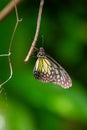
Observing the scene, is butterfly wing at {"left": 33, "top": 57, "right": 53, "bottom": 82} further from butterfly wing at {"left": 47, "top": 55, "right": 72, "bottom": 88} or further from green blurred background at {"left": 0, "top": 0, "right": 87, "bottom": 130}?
green blurred background at {"left": 0, "top": 0, "right": 87, "bottom": 130}

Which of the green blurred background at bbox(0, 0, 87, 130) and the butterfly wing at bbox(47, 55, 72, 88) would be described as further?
the green blurred background at bbox(0, 0, 87, 130)

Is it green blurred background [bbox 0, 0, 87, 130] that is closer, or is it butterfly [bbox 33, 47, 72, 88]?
butterfly [bbox 33, 47, 72, 88]

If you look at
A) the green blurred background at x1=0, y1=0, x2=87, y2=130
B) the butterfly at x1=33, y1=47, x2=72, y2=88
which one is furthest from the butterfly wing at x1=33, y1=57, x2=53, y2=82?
the green blurred background at x1=0, y1=0, x2=87, y2=130

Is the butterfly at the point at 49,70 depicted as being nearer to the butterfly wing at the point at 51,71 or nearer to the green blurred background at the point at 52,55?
the butterfly wing at the point at 51,71

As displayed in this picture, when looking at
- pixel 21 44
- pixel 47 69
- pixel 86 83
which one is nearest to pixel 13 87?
pixel 21 44

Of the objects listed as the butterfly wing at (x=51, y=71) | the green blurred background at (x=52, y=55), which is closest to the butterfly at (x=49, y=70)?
the butterfly wing at (x=51, y=71)

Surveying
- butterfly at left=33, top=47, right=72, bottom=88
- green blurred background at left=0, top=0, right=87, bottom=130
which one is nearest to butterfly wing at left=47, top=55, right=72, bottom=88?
butterfly at left=33, top=47, right=72, bottom=88

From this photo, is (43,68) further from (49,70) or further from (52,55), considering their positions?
(52,55)

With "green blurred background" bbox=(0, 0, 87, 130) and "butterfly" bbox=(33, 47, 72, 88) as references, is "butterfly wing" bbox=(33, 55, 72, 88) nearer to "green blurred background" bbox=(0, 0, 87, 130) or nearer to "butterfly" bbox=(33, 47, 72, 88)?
"butterfly" bbox=(33, 47, 72, 88)
